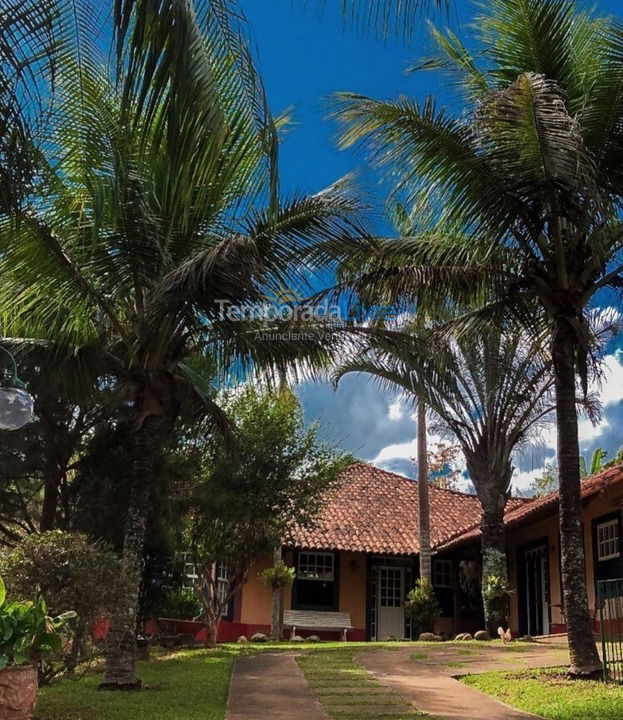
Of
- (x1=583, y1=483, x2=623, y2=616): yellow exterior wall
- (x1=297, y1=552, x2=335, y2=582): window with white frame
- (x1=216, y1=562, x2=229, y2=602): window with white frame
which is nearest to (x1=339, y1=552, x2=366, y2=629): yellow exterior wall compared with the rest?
(x1=297, y1=552, x2=335, y2=582): window with white frame

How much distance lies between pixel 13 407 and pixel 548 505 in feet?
44.6

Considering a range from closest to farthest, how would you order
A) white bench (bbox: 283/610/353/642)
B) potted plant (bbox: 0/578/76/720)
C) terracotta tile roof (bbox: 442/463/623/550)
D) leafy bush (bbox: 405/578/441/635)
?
potted plant (bbox: 0/578/76/720) → terracotta tile roof (bbox: 442/463/623/550) → leafy bush (bbox: 405/578/441/635) → white bench (bbox: 283/610/353/642)

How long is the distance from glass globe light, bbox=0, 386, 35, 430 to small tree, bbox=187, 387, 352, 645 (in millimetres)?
8451

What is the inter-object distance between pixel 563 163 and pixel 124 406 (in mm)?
8527

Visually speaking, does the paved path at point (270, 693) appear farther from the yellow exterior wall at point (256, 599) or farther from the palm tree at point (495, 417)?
the yellow exterior wall at point (256, 599)

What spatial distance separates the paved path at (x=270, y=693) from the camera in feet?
25.4

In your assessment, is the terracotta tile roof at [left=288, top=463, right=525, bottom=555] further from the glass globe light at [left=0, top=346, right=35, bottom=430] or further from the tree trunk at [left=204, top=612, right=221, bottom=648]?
the glass globe light at [left=0, top=346, right=35, bottom=430]

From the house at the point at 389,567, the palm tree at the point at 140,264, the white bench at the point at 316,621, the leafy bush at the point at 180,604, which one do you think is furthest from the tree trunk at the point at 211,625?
the palm tree at the point at 140,264

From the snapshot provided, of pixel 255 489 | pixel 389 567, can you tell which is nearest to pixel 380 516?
pixel 389 567

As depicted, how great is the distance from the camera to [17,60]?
4.99 metres

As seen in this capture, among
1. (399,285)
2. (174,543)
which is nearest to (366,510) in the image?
(174,543)

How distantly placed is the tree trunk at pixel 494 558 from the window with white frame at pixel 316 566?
21.3ft

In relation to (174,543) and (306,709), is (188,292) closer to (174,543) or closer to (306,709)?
(306,709)

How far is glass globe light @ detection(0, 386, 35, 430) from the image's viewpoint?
7242mm
